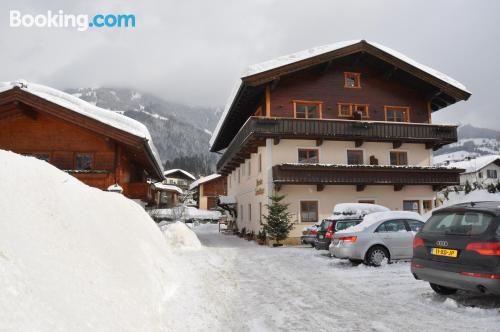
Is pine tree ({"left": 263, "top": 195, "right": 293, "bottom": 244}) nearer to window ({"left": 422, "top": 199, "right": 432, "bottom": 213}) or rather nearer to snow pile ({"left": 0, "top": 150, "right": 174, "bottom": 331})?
window ({"left": 422, "top": 199, "right": 432, "bottom": 213})

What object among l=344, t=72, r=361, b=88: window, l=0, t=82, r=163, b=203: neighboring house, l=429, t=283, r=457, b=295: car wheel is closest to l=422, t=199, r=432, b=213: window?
l=344, t=72, r=361, b=88: window

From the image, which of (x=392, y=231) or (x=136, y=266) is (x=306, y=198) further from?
(x=136, y=266)

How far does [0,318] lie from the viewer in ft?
10.0

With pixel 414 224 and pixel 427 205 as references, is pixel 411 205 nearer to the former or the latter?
pixel 427 205

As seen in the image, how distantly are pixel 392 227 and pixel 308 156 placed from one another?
12135 mm

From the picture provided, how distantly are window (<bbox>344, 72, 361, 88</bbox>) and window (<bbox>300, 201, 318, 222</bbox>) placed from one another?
8.32 meters

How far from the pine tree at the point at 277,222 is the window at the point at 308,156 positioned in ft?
12.2

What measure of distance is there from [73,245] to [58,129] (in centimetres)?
1707

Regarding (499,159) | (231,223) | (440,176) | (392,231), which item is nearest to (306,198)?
(440,176)

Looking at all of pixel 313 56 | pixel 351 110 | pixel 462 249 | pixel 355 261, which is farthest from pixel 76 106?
pixel 462 249

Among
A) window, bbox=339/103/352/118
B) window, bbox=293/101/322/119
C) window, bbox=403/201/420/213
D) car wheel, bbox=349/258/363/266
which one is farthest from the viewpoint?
window, bbox=403/201/420/213

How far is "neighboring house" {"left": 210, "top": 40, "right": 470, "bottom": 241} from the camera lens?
22344mm

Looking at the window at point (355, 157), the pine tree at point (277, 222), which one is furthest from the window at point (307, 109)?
the pine tree at point (277, 222)

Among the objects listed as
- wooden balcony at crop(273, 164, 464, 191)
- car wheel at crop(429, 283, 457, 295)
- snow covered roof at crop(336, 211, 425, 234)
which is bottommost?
car wheel at crop(429, 283, 457, 295)
